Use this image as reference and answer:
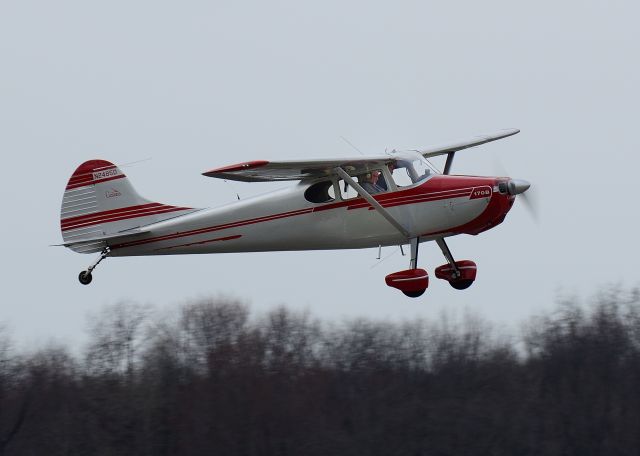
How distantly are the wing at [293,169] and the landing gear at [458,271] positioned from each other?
188 centimetres

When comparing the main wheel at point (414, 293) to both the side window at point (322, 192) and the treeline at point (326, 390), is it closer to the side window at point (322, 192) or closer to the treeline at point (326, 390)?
the side window at point (322, 192)

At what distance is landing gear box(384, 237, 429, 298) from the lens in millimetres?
19109

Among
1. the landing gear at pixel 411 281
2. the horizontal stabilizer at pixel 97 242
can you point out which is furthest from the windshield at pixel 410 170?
the horizontal stabilizer at pixel 97 242

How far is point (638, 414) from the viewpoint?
42.4 metres

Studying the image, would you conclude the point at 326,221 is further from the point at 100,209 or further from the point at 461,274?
the point at 100,209

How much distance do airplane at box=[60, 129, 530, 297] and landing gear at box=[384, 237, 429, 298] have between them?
1 cm

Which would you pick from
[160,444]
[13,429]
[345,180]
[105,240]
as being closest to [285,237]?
[345,180]

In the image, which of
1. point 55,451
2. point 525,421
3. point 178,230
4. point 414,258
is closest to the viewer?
point 414,258

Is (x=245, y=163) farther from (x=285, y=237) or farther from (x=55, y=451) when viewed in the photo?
(x=55, y=451)

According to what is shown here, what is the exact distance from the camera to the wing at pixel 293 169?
18.1m

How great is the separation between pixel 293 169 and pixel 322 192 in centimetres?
89

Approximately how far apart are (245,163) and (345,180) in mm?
2058

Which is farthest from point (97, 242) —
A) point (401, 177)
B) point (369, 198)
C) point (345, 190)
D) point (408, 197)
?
point (408, 197)

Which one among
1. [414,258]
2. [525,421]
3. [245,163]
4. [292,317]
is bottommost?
[525,421]
